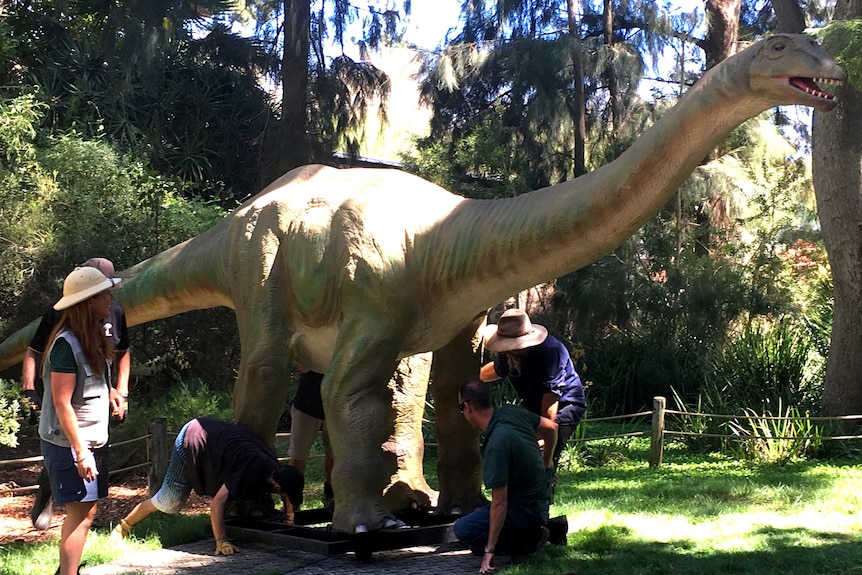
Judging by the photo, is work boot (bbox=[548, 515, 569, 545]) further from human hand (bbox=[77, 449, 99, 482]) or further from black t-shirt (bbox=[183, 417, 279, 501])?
human hand (bbox=[77, 449, 99, 482])

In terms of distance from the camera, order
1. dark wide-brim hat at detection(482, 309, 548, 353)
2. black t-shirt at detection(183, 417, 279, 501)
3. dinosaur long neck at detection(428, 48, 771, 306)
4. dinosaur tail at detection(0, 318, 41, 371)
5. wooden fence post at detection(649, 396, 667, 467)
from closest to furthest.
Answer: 1. dinosaur long neck at detection(428, 48, 771, 306)
2. black t-shirt at detection(183, 417, 279, 501)
3. dark wide-brim hat at detection(482, 309, 548, 353)
4. dinosaur tail at detection(0, 318, 41, 371)
5. wooden fence post at detection(649, 396, 667, 467)

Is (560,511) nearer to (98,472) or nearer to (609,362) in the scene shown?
(98,472)

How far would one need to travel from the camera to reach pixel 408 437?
625 centimetres

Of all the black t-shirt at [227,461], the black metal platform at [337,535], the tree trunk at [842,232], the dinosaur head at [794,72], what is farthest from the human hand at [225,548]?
the tree trunk at [842,232]

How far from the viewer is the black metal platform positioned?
5.10 meters

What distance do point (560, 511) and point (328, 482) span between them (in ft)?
5.50

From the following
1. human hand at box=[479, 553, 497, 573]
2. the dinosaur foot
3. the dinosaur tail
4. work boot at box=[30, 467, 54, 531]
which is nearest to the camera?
human hand at box=[479, 553, 497, 573]

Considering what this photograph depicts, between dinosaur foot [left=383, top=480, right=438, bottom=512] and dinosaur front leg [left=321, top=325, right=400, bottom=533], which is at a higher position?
dinosaur front leg [left=321, top=325, right=400, bottom=533]

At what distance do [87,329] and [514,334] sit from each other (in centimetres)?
241

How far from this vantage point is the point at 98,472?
4.21 m

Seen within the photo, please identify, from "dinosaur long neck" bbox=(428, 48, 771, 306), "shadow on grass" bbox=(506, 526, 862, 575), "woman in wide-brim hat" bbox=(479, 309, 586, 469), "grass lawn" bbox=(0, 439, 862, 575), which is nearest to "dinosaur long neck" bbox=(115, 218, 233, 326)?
"grass lawn" bbox=(0, 439, 862, 575)

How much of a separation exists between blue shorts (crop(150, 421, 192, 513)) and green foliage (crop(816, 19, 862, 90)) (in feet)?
15.8

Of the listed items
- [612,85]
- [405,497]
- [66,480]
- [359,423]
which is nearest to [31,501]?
[405,497]

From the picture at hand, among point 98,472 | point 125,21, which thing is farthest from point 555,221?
point 125,21
